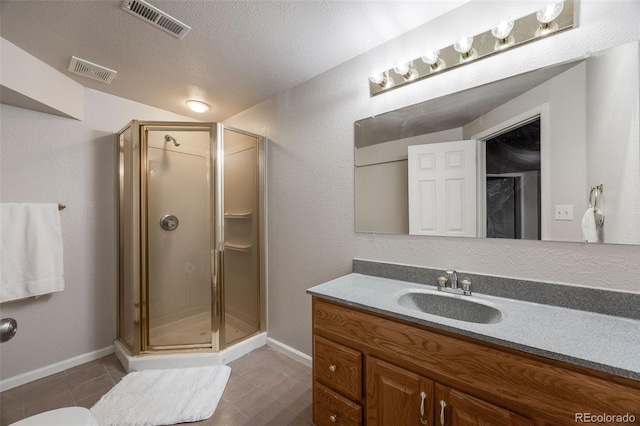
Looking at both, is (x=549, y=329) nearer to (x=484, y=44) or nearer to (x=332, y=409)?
(x=332, y=409)

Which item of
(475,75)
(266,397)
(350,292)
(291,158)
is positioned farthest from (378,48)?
(266,397)

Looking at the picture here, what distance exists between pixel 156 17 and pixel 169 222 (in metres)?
1.54

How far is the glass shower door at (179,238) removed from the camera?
212 centimetres

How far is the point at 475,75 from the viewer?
1.32 m

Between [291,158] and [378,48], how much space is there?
1029 mm

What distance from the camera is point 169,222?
89.1 inches

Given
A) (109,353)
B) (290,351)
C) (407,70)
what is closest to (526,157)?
(407,70)

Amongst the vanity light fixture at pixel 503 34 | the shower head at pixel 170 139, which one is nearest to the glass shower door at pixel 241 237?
the shower head at pixel 170 139

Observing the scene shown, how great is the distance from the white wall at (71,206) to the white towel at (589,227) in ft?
10.7

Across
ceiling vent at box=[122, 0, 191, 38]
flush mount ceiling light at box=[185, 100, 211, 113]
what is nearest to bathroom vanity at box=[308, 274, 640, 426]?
ceiling vent at box=[122, 0, 191, 38]

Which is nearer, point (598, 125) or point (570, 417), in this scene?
point (570, 417)

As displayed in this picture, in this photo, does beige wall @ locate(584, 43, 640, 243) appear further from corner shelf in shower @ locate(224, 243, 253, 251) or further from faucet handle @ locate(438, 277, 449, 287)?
corner shelf in shower @ locate(224, 243, 253, 251)

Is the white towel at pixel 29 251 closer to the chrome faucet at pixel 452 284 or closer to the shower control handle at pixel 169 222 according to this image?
the shower control handle at pixel 169 222

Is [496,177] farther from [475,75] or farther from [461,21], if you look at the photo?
[461,21]
